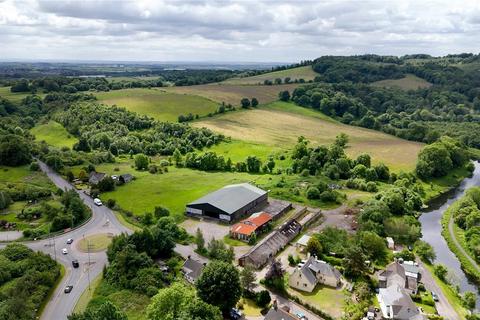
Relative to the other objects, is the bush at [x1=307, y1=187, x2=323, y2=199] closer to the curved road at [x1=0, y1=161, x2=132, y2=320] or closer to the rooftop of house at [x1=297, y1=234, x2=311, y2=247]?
the rooftop of house at [x1=297, y1=234, x2=311, y2=247]

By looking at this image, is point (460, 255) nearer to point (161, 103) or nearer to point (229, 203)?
point (229, 203)

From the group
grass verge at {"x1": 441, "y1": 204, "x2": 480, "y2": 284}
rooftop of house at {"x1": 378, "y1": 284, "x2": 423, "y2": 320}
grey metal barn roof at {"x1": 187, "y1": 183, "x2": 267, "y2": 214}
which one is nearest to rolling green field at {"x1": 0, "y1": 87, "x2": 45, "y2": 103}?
grey metal barn roof at {"x1": 187, "y1": 183, "x2": 267, "y2": 214}

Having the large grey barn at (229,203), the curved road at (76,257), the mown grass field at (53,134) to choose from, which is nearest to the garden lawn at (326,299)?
the large grey barn at (229,203)

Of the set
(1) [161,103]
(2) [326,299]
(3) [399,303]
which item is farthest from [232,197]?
(1) [161,103]

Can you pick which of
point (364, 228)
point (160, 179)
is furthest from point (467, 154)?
point (160, 179)

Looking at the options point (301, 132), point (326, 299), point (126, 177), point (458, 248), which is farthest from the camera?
point (301, 132)

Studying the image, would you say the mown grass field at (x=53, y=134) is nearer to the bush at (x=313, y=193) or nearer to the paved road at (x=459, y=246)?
the bush at (x=313, y=193)
